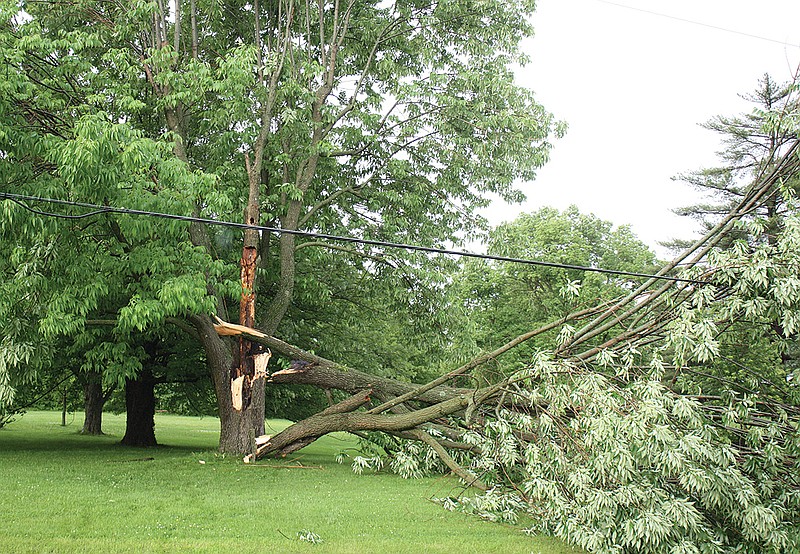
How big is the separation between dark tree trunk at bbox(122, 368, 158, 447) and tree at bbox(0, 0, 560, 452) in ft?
11.3

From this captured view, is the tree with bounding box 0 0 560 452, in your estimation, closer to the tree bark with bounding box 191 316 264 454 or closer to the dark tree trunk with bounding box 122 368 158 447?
the tree bark with bounding box 191 316 264 454

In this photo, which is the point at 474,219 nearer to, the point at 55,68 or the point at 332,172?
the point at 332,172

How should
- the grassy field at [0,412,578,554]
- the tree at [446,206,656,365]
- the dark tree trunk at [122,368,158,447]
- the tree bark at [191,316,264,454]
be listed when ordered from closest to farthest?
the grassy field at [0,412,578,554]
the tree bark at [191,316,264,454]
the dark tree trunk at [122,368,158,447]
the tree at [446,206,656,365]

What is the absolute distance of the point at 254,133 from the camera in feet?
44.8

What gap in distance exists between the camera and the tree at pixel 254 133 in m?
10.4

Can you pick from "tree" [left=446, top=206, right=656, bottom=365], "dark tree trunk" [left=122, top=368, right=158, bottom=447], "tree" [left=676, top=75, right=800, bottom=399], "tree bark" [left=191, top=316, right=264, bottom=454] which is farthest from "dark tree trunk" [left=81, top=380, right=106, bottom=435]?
"tree" [left=676, top=75, right=800, bottom=399]

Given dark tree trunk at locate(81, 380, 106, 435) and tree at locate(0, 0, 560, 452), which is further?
dark tree trunk at locate(81, 380, 106, 435)

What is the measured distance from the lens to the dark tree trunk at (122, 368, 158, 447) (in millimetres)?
16516

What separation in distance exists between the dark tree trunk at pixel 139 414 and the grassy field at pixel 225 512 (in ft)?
14.3

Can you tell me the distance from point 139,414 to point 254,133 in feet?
25.2

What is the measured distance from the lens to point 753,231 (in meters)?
7.85

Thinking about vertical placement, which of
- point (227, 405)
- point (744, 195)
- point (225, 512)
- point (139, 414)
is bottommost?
point (225, 512)

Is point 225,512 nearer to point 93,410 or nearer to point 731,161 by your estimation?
point 93,410

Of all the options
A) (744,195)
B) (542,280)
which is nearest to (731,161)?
(542,280)
